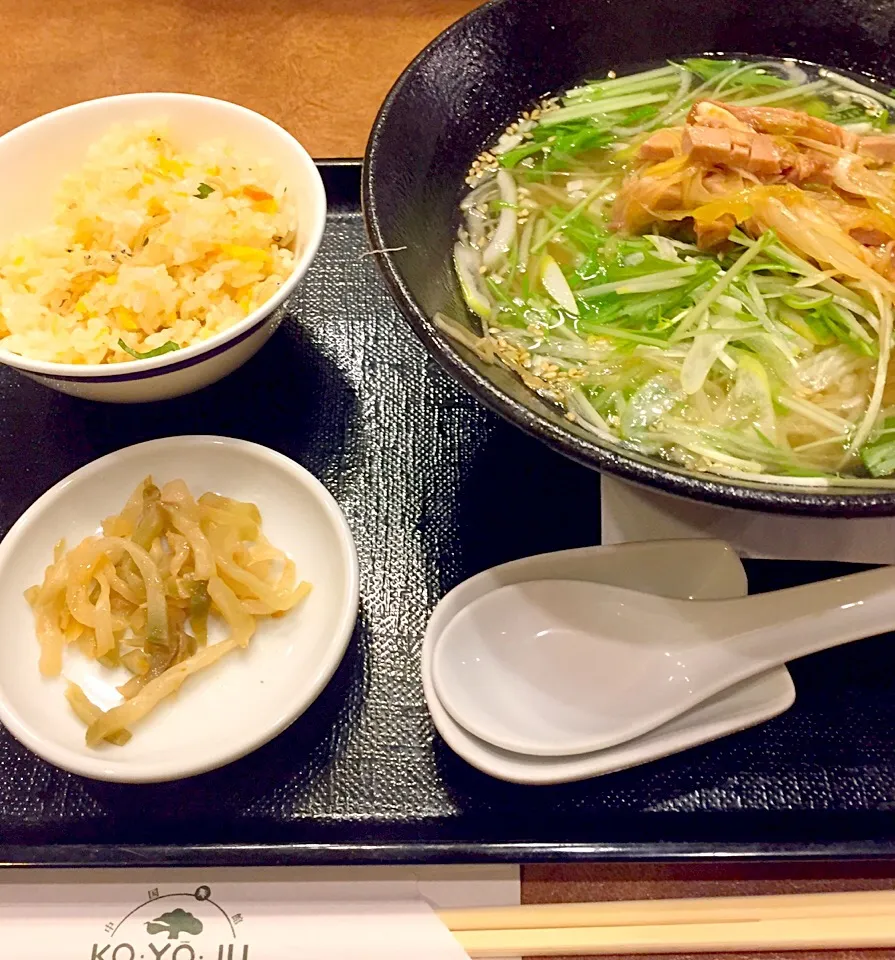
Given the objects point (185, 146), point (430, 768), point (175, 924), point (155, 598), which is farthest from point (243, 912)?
point (185, 146)

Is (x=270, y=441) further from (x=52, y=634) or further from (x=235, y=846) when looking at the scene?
(x=235, y=846)

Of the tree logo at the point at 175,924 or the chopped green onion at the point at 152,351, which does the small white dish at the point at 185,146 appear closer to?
the chopped green onion at the point at 152,351

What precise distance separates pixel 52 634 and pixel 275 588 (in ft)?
1.14

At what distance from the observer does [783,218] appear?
4.37ft

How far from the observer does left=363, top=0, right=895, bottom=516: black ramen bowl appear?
100 centimetres

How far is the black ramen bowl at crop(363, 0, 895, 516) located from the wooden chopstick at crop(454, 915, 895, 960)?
60cm

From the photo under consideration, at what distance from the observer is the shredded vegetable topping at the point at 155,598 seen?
1.21m

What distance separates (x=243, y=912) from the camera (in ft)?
3.64

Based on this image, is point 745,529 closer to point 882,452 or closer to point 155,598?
point 882,452

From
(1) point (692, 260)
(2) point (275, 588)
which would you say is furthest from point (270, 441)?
(1) point (692, 260)

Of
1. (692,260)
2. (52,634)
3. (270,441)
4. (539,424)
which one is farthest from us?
(270,441)

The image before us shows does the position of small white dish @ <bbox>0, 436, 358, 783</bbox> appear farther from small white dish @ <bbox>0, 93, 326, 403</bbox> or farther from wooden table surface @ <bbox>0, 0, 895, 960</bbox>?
wooden table surface @ <bbox>0, 0, 895, 960</bbox>

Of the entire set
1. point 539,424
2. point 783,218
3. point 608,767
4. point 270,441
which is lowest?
point 608,767

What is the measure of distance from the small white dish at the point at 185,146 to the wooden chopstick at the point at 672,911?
3.21 feet
